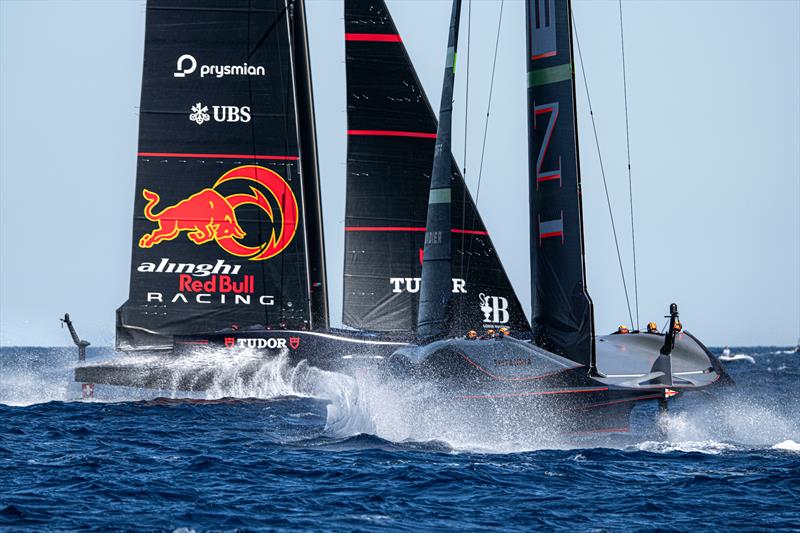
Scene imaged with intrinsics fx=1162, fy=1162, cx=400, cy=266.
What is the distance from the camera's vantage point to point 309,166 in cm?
3106

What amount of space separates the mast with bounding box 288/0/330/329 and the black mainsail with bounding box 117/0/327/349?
47cm

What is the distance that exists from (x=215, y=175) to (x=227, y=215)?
3.50ft

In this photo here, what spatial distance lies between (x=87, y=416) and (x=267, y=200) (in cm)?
798

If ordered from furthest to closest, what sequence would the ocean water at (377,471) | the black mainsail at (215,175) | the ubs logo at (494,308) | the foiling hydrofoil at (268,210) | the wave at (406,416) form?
the black mainsail at (215,175) < the foiling hydrofoil at (268,210) < the ubs logo at (494,308) < the wave at (406,416) < the ocean water at (377,471)

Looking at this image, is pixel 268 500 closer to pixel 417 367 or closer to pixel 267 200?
pixel 417 367

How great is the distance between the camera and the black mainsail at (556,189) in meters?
20.0

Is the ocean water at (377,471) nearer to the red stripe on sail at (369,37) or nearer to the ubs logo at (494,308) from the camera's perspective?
the ubs logo at (494,308)

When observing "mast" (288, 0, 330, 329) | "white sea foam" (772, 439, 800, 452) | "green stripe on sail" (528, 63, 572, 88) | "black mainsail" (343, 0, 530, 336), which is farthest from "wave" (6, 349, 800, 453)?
"green stripe on sail" (528, 63, 572, 88)

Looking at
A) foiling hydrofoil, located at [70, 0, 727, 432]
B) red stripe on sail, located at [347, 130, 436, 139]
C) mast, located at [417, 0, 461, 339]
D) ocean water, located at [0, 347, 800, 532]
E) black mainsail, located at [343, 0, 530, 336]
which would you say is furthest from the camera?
red stripe on sail, located at [347, 130, 436, 139]


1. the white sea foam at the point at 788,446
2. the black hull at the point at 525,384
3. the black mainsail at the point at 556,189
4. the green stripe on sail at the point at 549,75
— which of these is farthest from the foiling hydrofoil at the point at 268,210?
the white sea foam at the point at 788,446

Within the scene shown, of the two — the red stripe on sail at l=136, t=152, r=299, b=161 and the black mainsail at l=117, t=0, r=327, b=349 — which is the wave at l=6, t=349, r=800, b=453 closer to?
the black mainsail at l=117, t=0, r=327, b=349

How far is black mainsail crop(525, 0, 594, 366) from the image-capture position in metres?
20.0

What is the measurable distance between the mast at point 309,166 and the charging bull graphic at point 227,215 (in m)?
0.85

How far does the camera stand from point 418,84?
3108 cm
